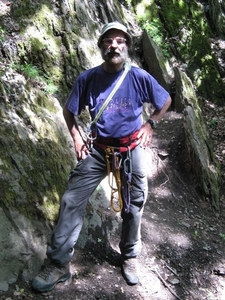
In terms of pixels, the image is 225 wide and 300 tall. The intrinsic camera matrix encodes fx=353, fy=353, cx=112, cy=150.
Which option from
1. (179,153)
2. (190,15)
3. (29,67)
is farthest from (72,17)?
(190,15)

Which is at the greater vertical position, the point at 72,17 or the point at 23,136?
the point at 72,17

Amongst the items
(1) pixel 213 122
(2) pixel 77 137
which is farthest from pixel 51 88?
(1) pixel 213 122

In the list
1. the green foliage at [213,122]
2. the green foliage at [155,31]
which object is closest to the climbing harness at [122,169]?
the green foliage at [213,122]

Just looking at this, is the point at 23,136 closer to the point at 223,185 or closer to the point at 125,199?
the point at 125,199

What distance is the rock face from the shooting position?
12.8 ft

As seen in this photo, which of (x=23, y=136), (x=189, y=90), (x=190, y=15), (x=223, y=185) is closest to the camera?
(x=23, y=136)

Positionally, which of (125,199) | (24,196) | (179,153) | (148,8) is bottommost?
(179,153)

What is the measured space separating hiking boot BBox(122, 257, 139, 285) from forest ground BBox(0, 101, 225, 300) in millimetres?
81

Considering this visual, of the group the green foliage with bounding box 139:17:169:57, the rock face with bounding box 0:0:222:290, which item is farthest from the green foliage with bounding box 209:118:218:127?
the green foliage with bounding box 139:17:169:57

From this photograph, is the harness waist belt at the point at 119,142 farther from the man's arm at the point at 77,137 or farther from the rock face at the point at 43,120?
the rock face at the point at 43,120

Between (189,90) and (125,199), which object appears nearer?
(125,199)

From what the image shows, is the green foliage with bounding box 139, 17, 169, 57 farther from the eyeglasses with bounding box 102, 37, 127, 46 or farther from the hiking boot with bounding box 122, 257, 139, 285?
the hiking boot with bounding box 122, 257, 139, 285

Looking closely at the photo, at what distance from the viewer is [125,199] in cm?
389

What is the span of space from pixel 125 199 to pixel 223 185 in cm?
379
